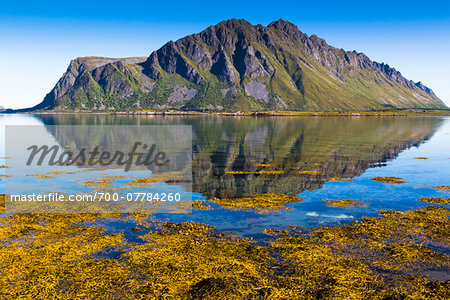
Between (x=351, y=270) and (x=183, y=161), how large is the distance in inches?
1508

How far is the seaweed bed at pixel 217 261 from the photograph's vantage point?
14703 mm

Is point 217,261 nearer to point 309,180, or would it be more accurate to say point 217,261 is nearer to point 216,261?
point 216,261

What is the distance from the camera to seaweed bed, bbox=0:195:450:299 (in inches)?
579

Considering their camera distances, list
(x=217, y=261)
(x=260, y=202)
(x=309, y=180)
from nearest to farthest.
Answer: (x=217, y=261) < (x=260, y=202) < (x=309, y=180)

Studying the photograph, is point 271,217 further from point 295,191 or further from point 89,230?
point 89,230

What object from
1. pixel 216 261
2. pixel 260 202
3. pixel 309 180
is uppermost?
pixel 309 180

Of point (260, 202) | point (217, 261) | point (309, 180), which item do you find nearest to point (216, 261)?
point (217, 261)

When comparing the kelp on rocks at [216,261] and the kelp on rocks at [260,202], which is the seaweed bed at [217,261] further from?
the kelp on rocks at [260,202]

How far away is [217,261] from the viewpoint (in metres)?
17.5

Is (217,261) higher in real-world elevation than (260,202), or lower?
lower

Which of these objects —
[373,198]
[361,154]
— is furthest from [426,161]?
[373,198]

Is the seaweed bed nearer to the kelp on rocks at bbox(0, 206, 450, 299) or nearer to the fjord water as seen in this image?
the kelp on rocks at bbox(0, 206, 450, 299)

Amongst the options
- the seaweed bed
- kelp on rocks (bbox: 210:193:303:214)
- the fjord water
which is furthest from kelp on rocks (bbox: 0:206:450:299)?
kelp on rocks (bbox: 210:193:303:214)

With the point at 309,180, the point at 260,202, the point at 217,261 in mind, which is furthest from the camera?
the point at 309,180
